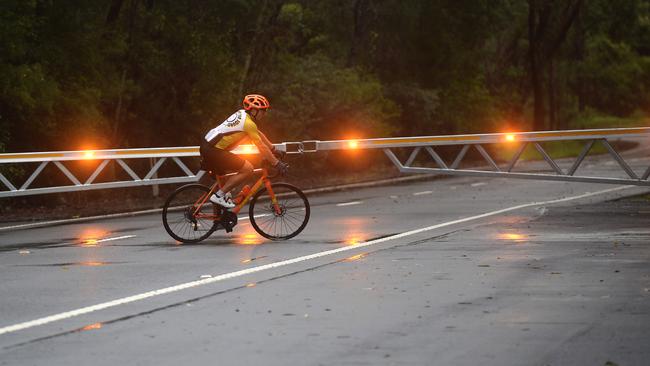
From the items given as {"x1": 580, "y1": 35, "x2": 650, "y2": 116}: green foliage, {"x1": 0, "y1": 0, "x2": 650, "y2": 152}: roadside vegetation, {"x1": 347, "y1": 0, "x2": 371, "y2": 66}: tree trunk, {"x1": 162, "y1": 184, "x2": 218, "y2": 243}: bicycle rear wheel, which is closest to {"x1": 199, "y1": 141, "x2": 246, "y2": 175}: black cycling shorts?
{"x1": 162, "y1": 184, "x2": 218, "y2": 243}: bicycle rear wheel

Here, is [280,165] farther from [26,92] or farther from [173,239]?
[26,92]

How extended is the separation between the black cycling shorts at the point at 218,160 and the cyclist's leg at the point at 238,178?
0.05m

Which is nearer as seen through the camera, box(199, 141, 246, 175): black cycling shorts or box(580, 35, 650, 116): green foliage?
box(199, 141, 246, 175): black cycling shorts

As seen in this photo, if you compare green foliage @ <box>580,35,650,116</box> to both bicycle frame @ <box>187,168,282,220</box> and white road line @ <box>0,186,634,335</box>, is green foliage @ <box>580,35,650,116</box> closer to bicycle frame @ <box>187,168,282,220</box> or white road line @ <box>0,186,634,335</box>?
white road line @ <box>0,186,634,335</box>

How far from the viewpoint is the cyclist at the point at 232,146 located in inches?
672

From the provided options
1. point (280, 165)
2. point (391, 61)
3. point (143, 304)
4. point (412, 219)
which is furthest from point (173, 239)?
point (391, 61)

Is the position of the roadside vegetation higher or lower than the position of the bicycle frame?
higher

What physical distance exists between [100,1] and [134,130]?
3324mm

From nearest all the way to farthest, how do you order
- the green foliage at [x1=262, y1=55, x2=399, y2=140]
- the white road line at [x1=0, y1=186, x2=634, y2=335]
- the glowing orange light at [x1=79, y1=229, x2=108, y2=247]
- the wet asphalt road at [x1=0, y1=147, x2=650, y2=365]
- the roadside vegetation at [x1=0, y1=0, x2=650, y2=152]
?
the wet asphalt road at [x1=0, y1=147, x2=650, y2=365]
the white road line at [x1=0, y1=186, x2=634, y2=335]
the glowing orange light at [x1=79, y1=229, x2=108, y2=247]
the roadside vegetation at [x1=0, y1=0, x2=650, y2=152]
the green foliage at [x1=262, y1=55, x2=399, y2=140]

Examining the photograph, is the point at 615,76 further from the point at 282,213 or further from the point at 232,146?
the point at 232,146

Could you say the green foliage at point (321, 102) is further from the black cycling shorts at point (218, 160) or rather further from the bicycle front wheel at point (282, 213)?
the black cycling shorts at point (218, 160)

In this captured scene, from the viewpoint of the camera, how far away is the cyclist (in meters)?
17.1

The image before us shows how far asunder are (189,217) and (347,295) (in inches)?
233

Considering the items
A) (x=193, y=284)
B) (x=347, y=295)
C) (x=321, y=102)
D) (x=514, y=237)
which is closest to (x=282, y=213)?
(x=514, y=237)
